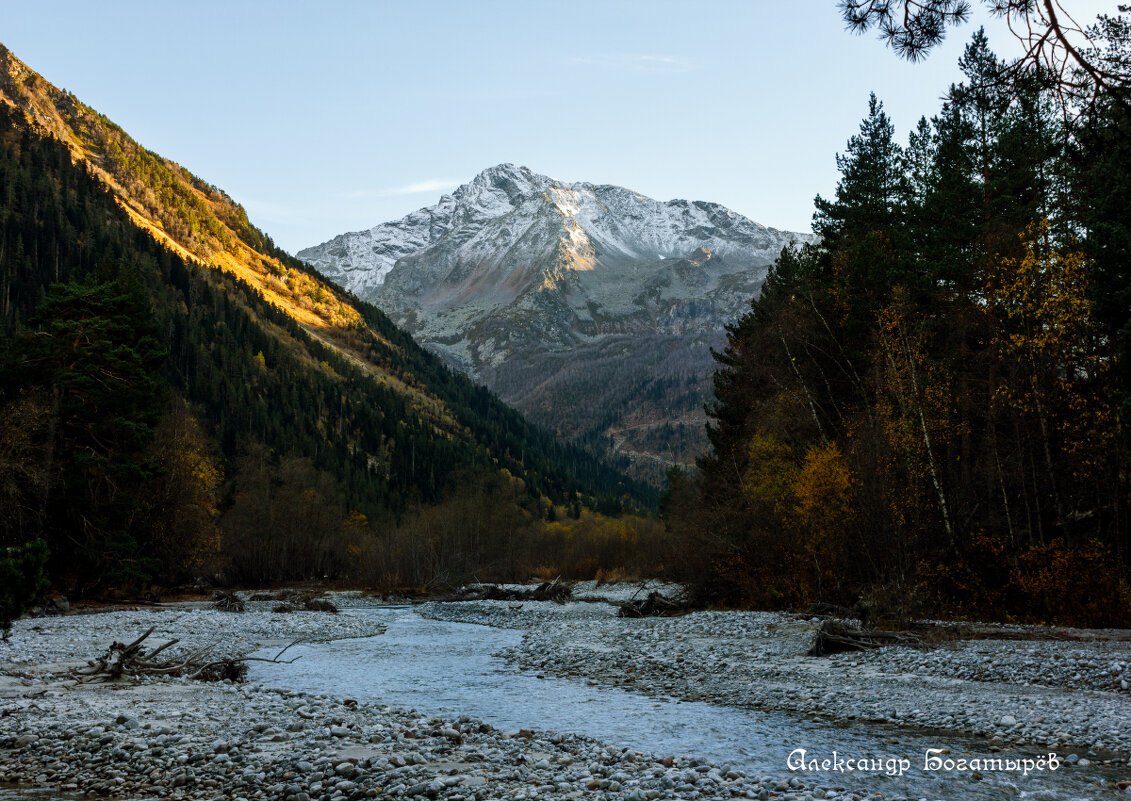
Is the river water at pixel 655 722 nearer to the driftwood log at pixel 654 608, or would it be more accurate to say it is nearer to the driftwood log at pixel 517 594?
the driftwood log at pixel 654 608

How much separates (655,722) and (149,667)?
1209 centimetres

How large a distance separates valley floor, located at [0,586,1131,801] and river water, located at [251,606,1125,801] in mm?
463

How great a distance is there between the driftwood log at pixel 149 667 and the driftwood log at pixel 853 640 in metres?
15.2

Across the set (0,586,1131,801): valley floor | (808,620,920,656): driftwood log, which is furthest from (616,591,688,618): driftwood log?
(808,620,920,656): driftwood log

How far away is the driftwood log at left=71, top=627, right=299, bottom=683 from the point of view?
15555mm

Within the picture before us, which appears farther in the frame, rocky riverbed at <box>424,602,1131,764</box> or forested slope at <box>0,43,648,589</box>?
forested slope at <box>0,43,648,589</box>

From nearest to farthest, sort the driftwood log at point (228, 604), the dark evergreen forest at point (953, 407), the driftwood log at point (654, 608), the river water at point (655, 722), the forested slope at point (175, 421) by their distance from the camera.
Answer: the river water at point (655, 722), the dark evergreen forest at point (953, 407), the forested slope at point (175, 421), the driftwood log at point (654, 608), the driftwood log at point (228, 604)

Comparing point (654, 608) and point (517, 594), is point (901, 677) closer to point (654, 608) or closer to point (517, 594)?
point (654, 608)

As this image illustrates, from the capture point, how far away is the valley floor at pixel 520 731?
8.89 metres

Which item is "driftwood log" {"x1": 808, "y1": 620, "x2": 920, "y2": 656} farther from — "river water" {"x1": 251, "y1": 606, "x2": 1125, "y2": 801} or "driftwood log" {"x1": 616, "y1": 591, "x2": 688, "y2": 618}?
"driftwood log" {"x1": 616, "y1": 591, "x2": 688, "y2": 618}

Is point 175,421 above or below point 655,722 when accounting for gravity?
above

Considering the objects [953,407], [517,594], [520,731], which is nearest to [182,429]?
[517,594]

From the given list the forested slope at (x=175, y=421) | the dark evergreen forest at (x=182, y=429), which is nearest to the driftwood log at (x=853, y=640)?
the dark evergreen forest at (x=182, y=429)

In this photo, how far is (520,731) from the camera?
1205cm
